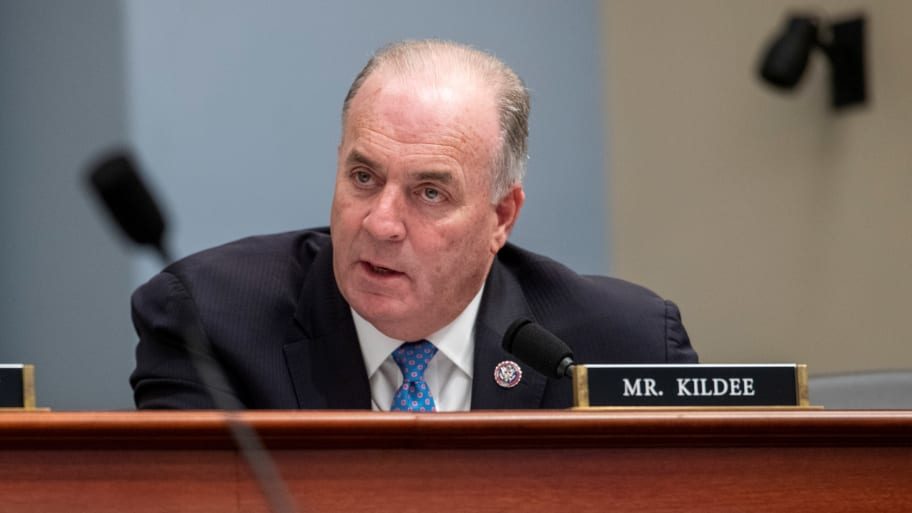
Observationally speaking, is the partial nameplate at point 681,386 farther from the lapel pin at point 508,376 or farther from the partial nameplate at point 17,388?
the partial nameplate at point 17,388

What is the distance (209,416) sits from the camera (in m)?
1.42

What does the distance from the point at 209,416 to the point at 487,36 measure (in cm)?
265

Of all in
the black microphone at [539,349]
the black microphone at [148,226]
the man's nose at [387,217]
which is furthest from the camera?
the man's nose at [387,217]

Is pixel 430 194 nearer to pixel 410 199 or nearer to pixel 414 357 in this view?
pixel 410 199

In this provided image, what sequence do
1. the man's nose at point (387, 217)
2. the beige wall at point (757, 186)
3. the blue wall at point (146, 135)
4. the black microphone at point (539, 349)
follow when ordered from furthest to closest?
the beige wall at point (757, 186) < the blue wall at point (146, 135) < the man's nose at point (387, 217) < the black microphone at point (539, 349)

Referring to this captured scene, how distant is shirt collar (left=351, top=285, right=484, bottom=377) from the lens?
2.28 m

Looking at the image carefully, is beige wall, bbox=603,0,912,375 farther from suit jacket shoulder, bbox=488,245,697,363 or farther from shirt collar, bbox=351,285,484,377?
shirt collar, bbox=351,285,484,377

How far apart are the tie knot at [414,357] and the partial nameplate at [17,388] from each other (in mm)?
766

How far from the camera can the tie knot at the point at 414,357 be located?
2.26 metres

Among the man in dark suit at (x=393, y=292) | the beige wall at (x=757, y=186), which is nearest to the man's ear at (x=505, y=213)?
the man in dark suit at (x=393, y=292)

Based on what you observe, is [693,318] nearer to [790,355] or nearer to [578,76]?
[790,355]

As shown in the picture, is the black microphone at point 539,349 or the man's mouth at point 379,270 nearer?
the black microphone at point 539,349

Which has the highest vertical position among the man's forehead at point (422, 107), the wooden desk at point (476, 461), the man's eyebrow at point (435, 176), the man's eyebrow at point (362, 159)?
the man's forehead at point (422, 107)

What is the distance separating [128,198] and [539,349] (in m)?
0.62
